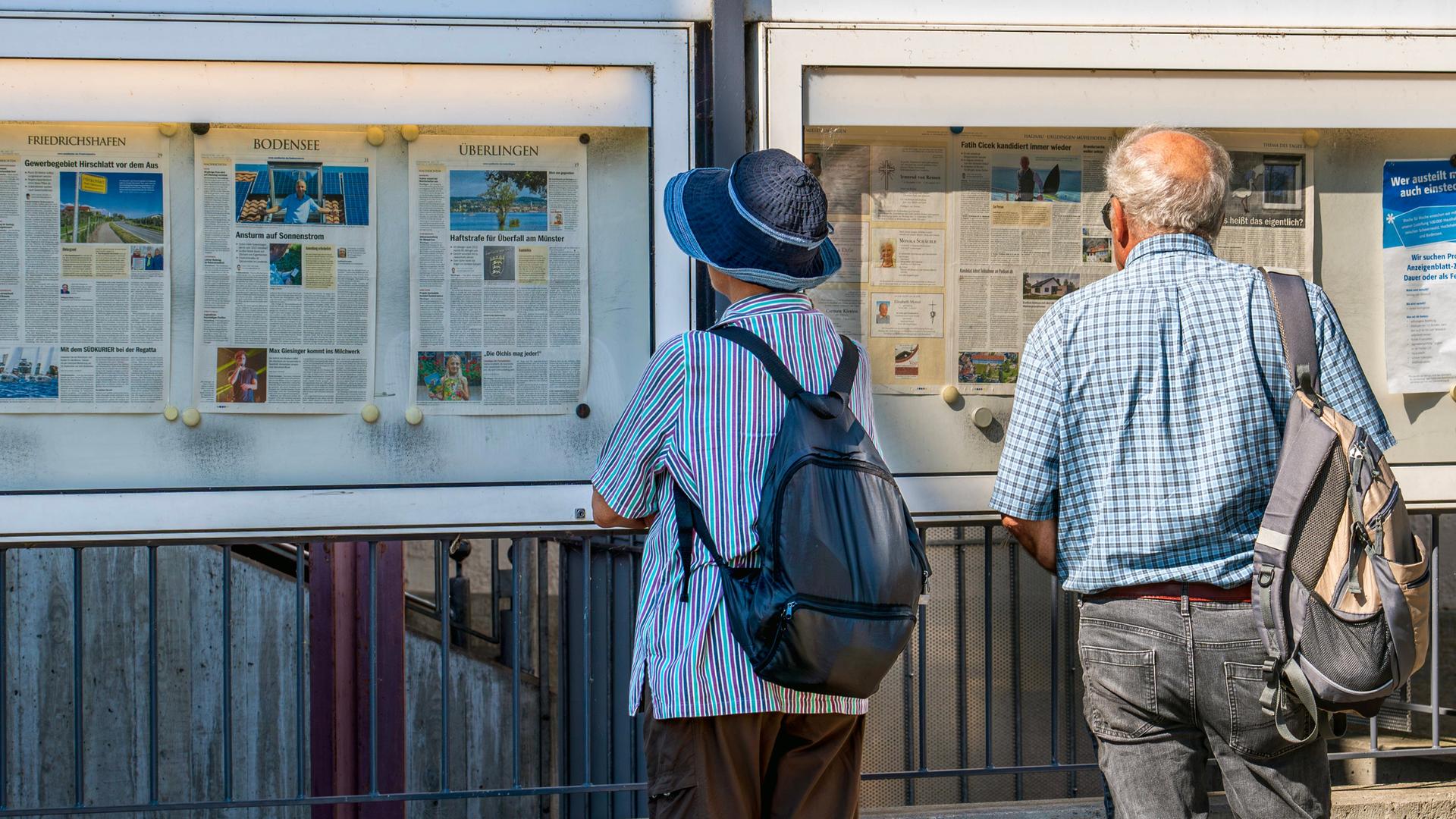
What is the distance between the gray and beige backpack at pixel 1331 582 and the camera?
2.12 m

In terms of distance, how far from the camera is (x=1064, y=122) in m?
3.22

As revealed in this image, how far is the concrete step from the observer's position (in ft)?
11.8

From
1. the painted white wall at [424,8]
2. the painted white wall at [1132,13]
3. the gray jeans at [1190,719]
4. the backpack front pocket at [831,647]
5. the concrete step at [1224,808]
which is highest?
the painted white wall at [1132,13]

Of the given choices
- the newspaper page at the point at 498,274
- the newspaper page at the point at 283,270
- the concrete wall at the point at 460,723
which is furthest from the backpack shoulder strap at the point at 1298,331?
the concrete wall at the point at 460,723

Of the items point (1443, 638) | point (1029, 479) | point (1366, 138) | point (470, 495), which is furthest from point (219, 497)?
point (1443, 638)

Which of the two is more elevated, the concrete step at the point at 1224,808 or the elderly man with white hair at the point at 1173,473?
the elderly man with white hair at the point at 1173,473

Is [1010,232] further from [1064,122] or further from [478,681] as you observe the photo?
[478,681]

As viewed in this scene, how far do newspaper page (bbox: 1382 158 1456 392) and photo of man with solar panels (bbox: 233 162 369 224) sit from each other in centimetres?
266

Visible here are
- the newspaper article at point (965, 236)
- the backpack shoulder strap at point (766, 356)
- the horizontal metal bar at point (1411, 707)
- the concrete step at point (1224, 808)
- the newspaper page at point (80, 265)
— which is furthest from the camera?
the horizontal metal bar at point (1411, 707)

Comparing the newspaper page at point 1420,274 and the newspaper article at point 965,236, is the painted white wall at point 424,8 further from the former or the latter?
the newspaper page at point 1420,274

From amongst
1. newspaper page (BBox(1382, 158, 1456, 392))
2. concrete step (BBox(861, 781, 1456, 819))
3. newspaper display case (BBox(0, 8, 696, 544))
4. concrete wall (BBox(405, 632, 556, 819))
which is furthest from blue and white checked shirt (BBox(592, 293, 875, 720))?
concrete wall (BBox(405, 632, 556, 819))

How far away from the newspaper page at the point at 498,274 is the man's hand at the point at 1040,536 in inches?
47.5

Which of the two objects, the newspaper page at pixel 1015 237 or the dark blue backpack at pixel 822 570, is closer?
the dark blue backpack at pixel 822 570

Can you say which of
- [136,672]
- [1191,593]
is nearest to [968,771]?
[1191,593]
